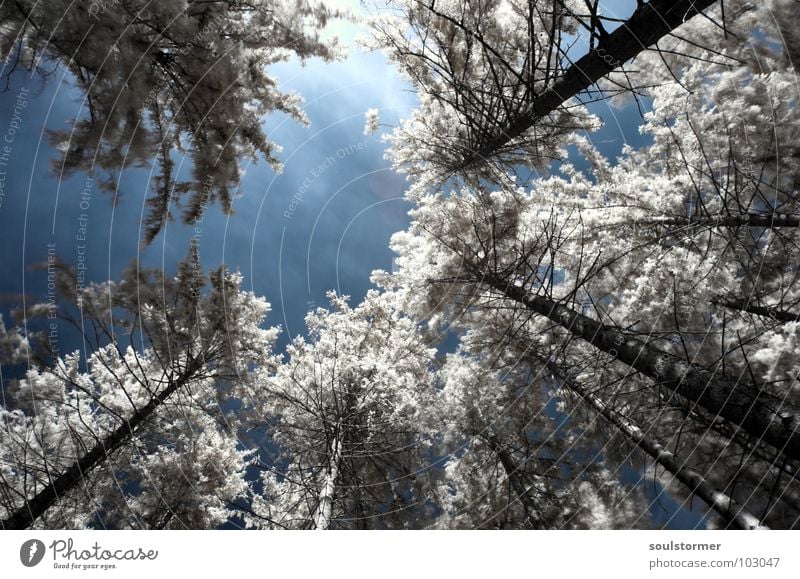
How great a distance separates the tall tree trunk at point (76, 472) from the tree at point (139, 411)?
0.02 metres

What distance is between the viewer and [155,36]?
3176mm

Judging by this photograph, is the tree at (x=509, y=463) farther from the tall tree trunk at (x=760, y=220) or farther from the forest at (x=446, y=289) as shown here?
the tall tree trunk at (x=760, y=220)

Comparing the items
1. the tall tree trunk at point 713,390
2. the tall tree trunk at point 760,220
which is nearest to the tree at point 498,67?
the tall tree trunk at point 760,220

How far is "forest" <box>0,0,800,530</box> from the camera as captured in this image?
3.65 meters

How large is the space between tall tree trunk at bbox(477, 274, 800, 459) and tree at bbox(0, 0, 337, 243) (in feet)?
17.6

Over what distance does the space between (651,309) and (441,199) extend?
17.3 feet

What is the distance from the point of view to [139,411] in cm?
707

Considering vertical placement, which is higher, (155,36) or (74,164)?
(155,36)

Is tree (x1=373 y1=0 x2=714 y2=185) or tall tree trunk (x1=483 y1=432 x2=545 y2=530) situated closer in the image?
tree (x1=373 y1=0 x2=714 y2=185)

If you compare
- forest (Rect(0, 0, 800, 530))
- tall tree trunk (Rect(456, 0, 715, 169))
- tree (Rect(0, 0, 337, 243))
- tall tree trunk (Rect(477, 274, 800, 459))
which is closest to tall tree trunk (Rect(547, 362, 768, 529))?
forest (Rect(0, 0, 800, 530))

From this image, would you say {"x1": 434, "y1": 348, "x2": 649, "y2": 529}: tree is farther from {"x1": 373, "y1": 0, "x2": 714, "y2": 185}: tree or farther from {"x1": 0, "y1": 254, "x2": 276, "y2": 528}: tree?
{"x1": 0, "y1": 254, "x2": 276, "y2": 528}: tree

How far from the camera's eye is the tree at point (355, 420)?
23.8 feet
